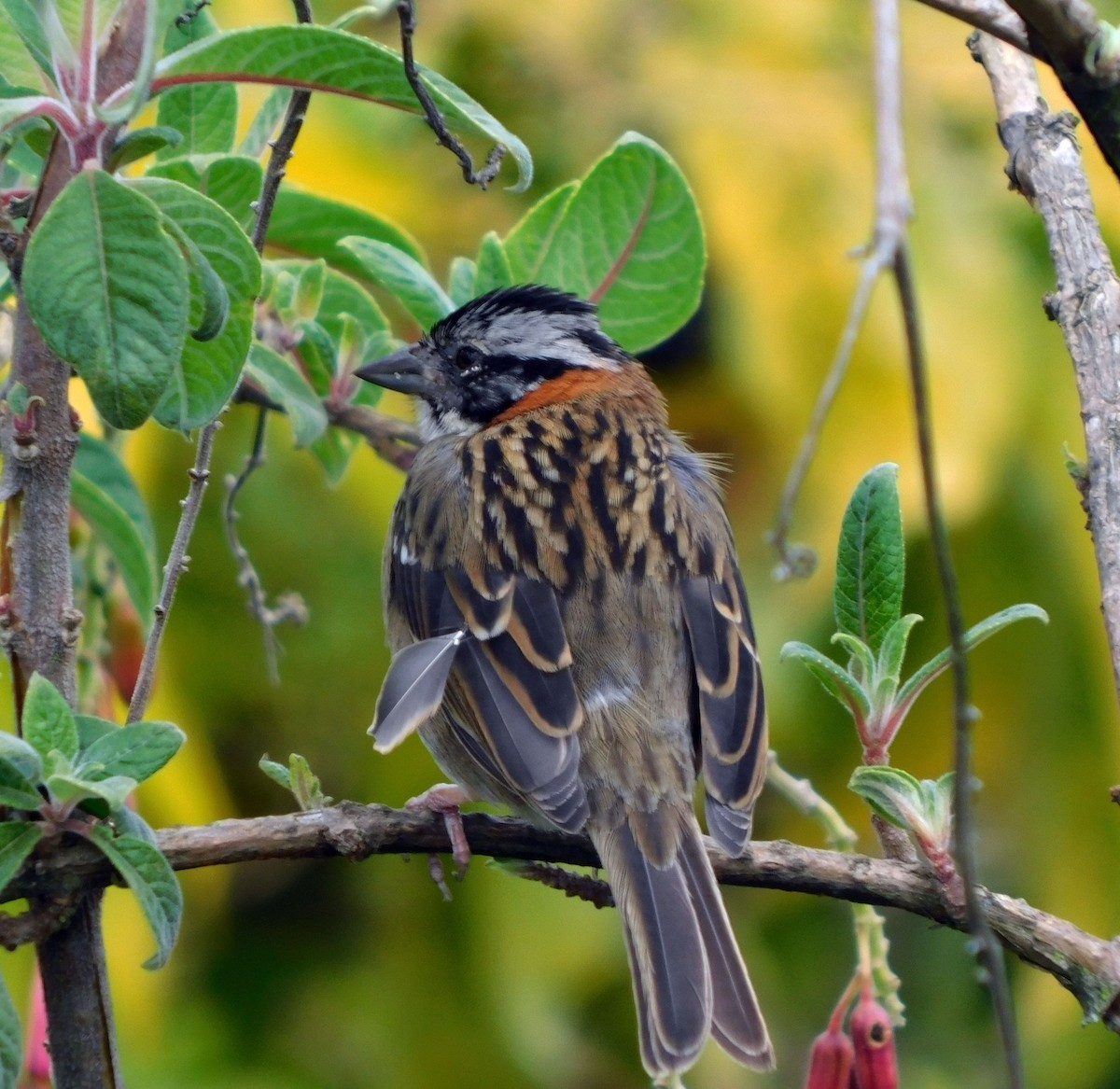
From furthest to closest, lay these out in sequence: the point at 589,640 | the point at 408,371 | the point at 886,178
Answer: the point at 408,371, the point at 589,640, the point at 886,178

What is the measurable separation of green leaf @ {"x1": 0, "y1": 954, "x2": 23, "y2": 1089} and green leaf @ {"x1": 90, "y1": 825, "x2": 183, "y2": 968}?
0.19 metres

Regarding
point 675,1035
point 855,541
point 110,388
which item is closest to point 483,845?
point 675,1035

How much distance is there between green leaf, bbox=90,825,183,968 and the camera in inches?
74.2

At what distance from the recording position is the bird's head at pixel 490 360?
3.76 metres

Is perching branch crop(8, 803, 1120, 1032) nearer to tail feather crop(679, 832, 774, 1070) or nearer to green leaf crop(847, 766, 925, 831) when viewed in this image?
green leaf crop(847, 766, 925, 831)

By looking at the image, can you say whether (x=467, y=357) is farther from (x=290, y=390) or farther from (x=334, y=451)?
(x=290, y=390)

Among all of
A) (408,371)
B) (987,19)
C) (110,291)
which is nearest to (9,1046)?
(110,291)

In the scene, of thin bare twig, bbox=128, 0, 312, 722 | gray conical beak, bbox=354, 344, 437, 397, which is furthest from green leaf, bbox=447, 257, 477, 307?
thin bare twig, bbox=128, 0, 312, 722

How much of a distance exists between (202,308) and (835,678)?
3.43 ft

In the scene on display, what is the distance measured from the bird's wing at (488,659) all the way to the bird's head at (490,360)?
0.47 metres

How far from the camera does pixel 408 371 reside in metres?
3.78

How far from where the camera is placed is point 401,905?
4.82m

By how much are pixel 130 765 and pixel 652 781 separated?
50.5 inches

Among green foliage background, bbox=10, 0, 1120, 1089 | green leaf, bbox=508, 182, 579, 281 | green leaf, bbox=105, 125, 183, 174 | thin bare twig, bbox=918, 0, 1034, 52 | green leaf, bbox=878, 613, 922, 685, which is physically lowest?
green foliage background, bbox=10, 0, 1120, 1089
